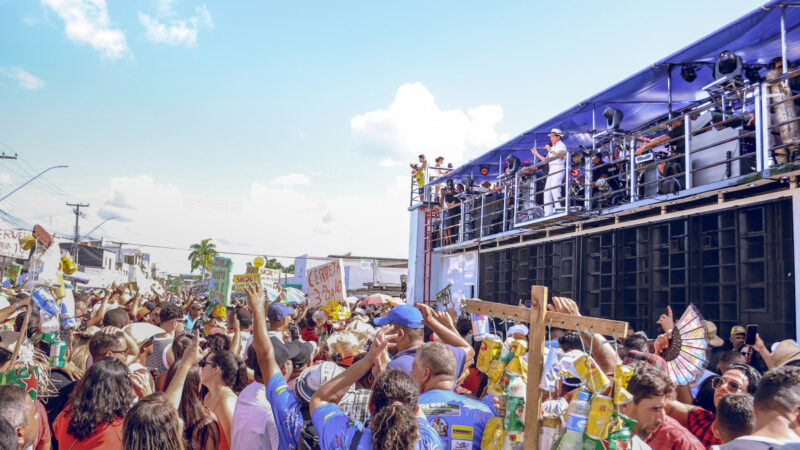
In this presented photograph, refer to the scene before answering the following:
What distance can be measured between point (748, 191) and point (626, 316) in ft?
10.4

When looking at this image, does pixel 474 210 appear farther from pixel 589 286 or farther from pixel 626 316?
pixel 626 316

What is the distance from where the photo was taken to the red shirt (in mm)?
3002

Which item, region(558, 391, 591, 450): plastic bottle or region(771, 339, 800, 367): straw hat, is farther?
region(771, 339, 800, 367): straw hat

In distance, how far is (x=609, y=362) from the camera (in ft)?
10.1

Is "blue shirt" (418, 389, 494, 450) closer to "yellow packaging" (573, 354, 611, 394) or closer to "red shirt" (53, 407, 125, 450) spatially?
"yellow packaging" (573, 354, 611, 394)

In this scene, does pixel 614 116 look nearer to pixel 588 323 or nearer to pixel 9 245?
pixel 588 323

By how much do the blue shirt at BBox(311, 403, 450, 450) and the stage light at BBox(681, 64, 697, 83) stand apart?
29.1 ft

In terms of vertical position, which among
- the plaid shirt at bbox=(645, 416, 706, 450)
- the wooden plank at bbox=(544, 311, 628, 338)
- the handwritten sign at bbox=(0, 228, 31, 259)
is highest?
the handwritten sign at bbox=(0, 228, 31, 259)

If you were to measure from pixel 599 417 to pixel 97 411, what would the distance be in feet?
7.96

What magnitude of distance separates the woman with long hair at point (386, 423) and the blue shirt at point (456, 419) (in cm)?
25

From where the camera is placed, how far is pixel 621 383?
2574mm

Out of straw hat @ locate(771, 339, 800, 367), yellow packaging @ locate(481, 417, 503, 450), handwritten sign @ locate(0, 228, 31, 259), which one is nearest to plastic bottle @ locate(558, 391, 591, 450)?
yellow packaging @ locate(481, 417, 503, 450)

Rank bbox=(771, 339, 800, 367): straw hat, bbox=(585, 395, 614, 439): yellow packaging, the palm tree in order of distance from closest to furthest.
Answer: bbox=(585, 395, 614, 439): yellow packaging → bbox=(771, 339, 800, 367): straw hat → the palm tree

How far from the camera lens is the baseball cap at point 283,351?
4.02 metres
